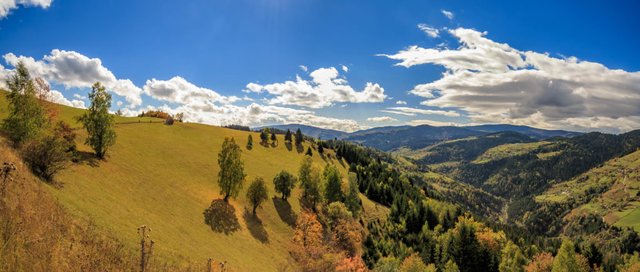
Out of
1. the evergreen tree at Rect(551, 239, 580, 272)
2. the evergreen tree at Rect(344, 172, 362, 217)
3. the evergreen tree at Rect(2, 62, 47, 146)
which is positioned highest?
the evergreen tree at Rect(2, 62, 47, 146)

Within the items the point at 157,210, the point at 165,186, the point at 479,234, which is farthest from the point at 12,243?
the point at 479,234

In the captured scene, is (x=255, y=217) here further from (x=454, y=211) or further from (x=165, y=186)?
(x=454, y=211)

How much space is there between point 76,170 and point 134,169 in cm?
1623

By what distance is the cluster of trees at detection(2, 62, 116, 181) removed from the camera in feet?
123

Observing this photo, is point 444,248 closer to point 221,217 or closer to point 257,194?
point 257,194

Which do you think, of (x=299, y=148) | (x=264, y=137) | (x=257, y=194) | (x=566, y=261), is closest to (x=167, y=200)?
(x=257, y=194)

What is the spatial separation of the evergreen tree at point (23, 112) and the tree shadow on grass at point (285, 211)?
4771 cm

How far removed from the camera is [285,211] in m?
79.6

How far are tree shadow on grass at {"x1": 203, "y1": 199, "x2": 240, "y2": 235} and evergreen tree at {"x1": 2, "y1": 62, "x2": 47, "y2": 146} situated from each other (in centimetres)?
2854

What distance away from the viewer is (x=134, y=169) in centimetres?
6538

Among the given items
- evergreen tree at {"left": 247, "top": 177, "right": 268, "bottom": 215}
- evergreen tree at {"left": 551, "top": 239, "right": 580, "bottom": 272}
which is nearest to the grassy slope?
evergreen tree at {"left": 247, "top": 177, "right": 268, "bottom": 215}

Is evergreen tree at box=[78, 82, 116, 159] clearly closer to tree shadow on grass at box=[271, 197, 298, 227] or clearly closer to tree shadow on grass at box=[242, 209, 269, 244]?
tree shadow on grass at box=[242, 209, 269, 244]

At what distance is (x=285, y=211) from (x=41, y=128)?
163ft

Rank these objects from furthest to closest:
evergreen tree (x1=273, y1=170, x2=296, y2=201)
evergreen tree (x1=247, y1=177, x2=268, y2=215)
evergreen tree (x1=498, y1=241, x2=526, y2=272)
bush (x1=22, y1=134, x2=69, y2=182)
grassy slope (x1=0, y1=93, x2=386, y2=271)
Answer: evergreen tree (x1=498, y1=241, x2=526, y2=272) → evergreen tree (x1=273, y1=170, x2=296, y2=201) → evergreen tree (x1=247, y1=177, x2=268, y2=215) → bush (x1=22, y1=134, x2=69, y2=182) → grassy slope (x1=0, y1=93, x2=386, y2=271)
